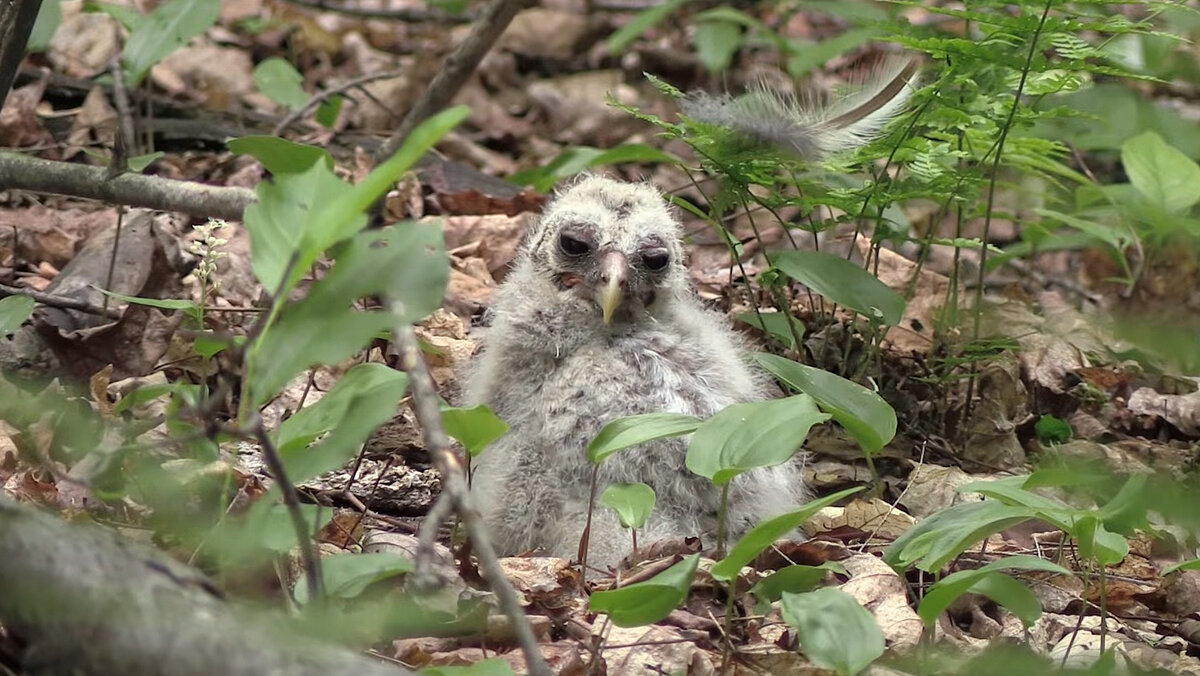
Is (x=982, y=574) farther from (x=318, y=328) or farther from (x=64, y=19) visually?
(x=64, y=19)

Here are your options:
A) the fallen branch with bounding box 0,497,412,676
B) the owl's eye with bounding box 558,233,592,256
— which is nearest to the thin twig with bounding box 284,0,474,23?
the owl's eye with bounding box 558,233,592,256

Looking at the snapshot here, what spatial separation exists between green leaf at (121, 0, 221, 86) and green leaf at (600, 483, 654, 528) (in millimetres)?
2635

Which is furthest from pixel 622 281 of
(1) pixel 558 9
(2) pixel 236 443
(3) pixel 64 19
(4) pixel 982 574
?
(1) pixel 558 9

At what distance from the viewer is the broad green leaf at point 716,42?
7.47 meters

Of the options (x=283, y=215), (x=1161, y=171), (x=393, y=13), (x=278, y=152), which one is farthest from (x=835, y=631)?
(x=393, y=13)

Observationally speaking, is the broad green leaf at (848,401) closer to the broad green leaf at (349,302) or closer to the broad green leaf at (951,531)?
the broad green leaf at (951,531)

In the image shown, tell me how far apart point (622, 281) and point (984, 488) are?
54.0 inches

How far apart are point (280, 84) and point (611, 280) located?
9.69 ft

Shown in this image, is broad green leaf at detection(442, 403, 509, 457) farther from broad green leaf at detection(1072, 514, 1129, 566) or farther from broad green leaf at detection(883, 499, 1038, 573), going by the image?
broad green leaf at detection(1072, 514, 1129, 566)

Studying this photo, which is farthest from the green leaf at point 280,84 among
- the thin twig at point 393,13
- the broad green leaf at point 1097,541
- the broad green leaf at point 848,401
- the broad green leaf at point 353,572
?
the broad green leaf at point 1097,541

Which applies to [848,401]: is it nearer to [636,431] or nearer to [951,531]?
[951,531]

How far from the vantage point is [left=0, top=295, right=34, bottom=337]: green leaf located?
3271 millimetres

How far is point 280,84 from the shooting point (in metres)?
6.22

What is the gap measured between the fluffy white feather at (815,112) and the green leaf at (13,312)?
1.93 m
